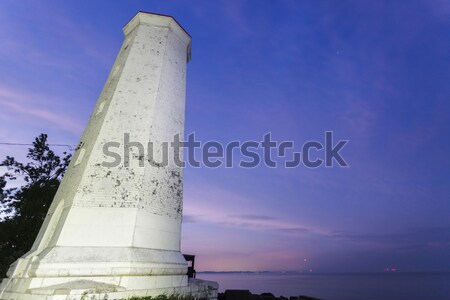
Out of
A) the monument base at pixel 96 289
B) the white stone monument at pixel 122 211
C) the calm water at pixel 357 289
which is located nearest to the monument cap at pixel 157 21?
the white stone monument at pixel 122 211

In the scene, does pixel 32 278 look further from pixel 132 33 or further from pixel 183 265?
pixel 132 33

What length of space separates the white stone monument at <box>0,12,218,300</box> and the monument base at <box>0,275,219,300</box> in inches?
1.0

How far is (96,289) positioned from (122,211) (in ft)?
7.82

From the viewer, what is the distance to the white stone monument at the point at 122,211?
8.00m

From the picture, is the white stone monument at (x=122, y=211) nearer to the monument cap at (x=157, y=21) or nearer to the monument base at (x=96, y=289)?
the monument base at (x=96, y=289)

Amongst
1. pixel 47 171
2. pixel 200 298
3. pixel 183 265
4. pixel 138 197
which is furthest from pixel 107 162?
pixel 47 171

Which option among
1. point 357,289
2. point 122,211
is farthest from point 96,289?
point 357,289

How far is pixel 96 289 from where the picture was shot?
7410mm

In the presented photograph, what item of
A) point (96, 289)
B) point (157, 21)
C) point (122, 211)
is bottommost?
point (96, 289)

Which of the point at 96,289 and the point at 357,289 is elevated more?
the point at 357,289

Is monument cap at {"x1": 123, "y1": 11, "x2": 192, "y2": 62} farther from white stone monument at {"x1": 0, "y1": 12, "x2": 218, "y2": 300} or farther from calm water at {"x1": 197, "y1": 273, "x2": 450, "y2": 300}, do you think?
calm water at {"x1": 197, "y1": 273, "x2": 450, "y2": 300}

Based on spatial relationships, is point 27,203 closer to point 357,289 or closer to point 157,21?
point 157,21

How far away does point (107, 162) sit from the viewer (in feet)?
32.6

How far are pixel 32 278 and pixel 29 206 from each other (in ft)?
40.7
